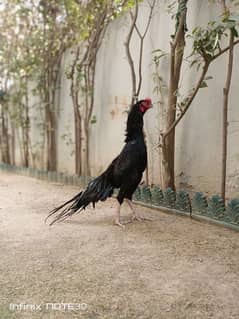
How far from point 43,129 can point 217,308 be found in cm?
459

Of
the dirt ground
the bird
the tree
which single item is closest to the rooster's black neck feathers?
the bird

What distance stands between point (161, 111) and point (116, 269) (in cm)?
204

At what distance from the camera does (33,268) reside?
1.55 m

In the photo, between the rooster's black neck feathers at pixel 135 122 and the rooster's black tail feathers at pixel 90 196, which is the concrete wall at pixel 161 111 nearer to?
the rooster's black neck feathers at pixel 135 122

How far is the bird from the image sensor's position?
235cm

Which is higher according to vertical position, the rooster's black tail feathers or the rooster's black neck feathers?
the rooster's black neck feathers

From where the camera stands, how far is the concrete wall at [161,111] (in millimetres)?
2750

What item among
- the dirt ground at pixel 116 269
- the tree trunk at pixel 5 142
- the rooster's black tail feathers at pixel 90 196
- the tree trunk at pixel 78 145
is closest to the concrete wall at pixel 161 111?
the tree trunk at pixel 78 145

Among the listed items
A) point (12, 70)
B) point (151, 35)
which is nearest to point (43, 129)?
point (12, 70)

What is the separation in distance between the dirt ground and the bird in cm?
12

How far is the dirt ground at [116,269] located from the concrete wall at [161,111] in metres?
0.63

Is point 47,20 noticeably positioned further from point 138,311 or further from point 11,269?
point 138,311

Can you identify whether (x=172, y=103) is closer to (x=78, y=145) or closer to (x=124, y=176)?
(x=124, y=176)

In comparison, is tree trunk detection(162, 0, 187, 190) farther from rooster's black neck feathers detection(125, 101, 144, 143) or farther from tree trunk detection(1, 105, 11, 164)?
tree trunk detection(1, 105, 11, 164)
